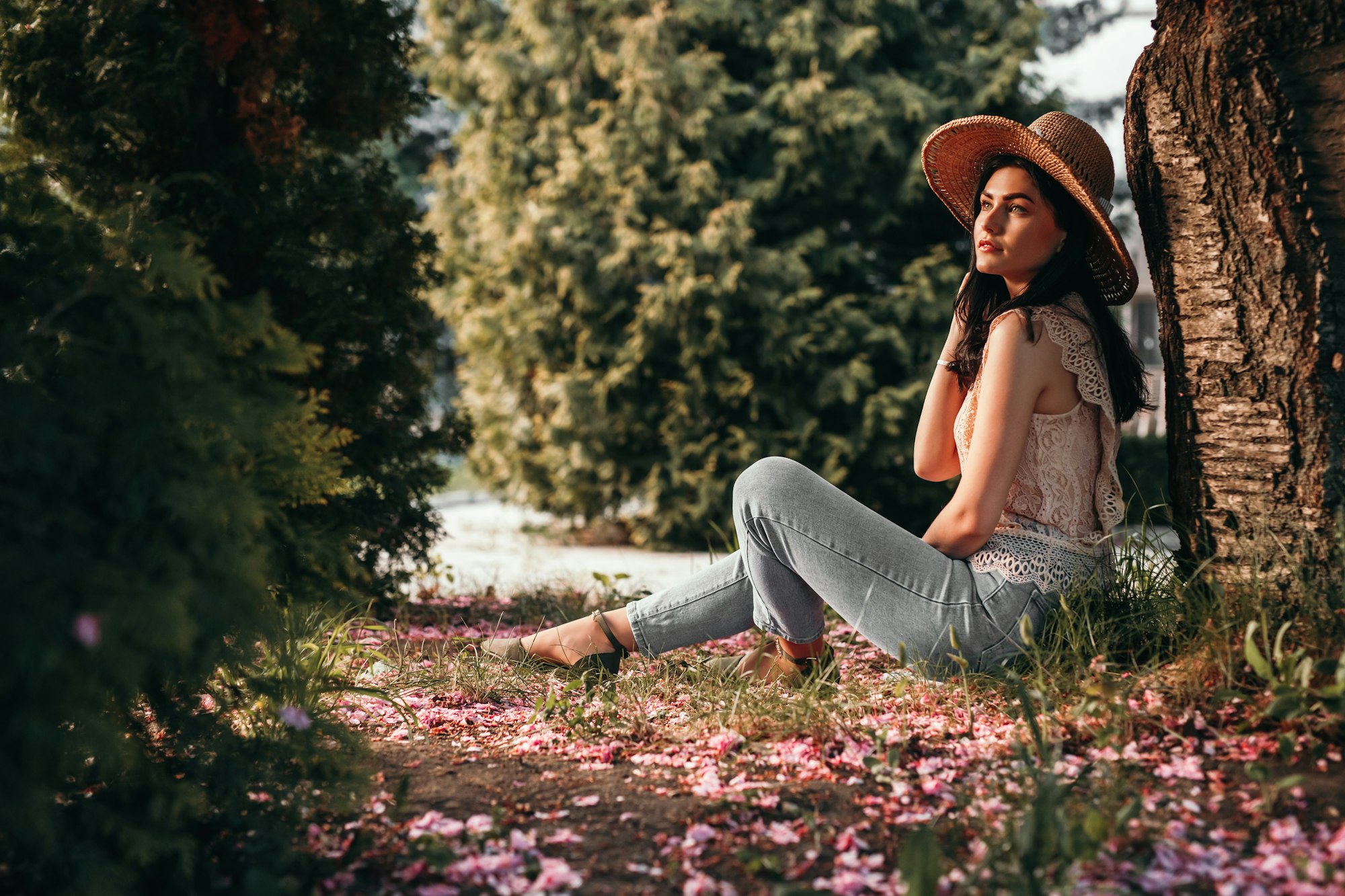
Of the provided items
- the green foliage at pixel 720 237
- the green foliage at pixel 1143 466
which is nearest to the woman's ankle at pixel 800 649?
the green foliage at pixel 720 237

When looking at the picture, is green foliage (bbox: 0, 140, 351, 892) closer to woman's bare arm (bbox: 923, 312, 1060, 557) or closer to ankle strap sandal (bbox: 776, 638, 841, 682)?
ankle strap sandal (bbox: 776, 638, 841, 682)

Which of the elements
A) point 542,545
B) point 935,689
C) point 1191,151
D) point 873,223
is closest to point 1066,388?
point 1191,151

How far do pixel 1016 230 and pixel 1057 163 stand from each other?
0.62 feet

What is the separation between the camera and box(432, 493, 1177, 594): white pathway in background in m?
5.38

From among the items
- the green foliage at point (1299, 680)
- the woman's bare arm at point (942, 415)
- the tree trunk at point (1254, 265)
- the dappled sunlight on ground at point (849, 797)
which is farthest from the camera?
the woman's bare arm at point (942, 415)

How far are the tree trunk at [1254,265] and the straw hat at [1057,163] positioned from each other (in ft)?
0.45

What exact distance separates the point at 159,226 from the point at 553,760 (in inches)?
54.3

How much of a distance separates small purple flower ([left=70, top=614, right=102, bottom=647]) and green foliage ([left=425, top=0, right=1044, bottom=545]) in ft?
18.2

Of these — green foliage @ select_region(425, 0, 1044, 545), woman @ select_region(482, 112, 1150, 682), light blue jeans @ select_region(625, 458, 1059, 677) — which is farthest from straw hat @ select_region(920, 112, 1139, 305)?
green foliage @ select_region(425, 0, 1044, 545)

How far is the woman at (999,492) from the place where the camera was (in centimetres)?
252

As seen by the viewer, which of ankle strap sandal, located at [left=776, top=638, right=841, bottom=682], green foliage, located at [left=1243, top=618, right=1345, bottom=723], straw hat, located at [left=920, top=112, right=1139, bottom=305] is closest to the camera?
green foliage, located at [left=1243, top=618, right=1345, bottom=723]

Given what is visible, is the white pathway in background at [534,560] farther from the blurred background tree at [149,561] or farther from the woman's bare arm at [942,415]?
the blurred background tree at [149,561]

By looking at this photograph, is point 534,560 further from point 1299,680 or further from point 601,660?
point 1299,680

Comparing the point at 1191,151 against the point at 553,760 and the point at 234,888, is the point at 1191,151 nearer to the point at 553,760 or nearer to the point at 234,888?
the point at 553,760
